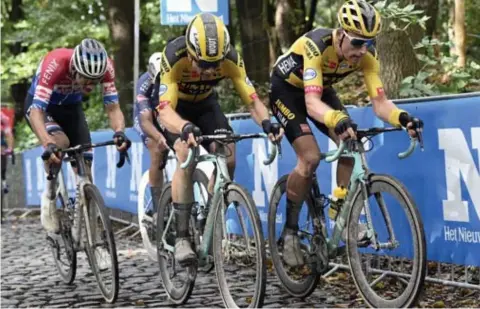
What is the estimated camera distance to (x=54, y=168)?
24.1 feet

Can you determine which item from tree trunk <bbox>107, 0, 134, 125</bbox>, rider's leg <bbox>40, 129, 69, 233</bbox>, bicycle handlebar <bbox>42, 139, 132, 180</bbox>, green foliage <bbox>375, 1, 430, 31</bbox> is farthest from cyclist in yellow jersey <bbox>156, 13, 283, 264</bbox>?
tree trunk <bbox>107, 0, 134, 125</bbox>

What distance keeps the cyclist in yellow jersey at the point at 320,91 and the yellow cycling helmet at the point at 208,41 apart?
1.91ft

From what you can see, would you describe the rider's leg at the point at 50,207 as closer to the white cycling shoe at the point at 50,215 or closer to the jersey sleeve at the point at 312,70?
the white cycling shoe at the point at 50,215

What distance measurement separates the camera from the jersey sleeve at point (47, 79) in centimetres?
670

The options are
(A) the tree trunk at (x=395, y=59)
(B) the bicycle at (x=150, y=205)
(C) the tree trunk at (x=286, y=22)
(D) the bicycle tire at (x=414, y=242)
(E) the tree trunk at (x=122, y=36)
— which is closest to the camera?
(D) the bicycle tire at (x=414, y=242)

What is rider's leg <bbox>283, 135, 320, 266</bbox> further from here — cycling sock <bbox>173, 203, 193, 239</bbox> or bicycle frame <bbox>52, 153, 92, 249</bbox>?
bicycle frame <bbox>52, 153, 92, 249</bbox>

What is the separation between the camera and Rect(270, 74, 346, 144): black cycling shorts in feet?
18.9

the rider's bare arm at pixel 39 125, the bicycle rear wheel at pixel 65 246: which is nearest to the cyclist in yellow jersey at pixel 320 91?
the rider's bare arm at pixel 39 125

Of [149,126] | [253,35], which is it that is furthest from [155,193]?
[253,35]

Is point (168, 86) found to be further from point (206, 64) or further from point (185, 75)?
point (206, 64)

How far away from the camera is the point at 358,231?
5.17 m

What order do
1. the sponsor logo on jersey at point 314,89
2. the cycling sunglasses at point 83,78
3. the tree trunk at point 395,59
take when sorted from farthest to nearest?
the tree trunk at point 395,59 < the cycling sunglasses at point 83,78 < the sponsor logo on jersey at point 314,89

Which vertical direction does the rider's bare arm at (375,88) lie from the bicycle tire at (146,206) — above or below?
above

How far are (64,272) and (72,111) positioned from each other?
59.5 inches
